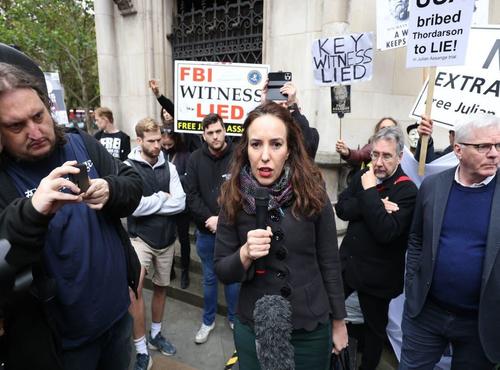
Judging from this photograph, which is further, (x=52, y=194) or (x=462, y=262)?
(x=462, y=262)

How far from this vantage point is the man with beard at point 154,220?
2881 millimetres

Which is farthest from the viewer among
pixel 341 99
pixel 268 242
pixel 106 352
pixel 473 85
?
pixel 341 99

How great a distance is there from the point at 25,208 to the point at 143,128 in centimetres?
189

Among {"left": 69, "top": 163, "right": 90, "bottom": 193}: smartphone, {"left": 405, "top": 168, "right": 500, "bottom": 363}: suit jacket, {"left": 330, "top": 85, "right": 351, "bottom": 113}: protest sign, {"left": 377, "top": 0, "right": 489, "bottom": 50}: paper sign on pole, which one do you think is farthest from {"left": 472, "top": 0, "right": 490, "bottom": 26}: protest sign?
{"left": 69, "top": 163, "right": 90, "bottom": 193}: smartphone

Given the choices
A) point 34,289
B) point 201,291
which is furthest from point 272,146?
point 201,291

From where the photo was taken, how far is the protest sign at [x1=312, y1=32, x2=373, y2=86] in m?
3.51

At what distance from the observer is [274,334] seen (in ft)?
4.85

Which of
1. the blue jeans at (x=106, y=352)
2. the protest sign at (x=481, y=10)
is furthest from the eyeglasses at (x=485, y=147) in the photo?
the protest sign at (x=481, y=10)

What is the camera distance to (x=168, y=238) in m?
3.13

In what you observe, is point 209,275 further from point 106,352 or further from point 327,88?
point 327,88

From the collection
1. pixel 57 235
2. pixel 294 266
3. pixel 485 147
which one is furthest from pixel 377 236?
pixel 57 235

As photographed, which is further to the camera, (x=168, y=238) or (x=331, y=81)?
(x=331, y=81)

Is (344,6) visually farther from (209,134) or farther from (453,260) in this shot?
(453,260)

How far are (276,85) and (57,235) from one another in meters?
2.22
